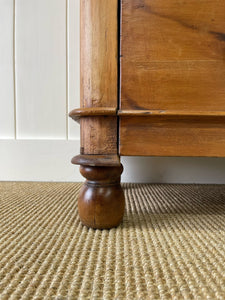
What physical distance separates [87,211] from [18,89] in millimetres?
701

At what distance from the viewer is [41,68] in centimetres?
95

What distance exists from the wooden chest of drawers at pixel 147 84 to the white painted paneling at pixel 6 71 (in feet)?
2.07

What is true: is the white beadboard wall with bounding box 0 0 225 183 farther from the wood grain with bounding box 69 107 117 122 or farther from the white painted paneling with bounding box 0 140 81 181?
the wood grain with bounding box 69 107 117 122

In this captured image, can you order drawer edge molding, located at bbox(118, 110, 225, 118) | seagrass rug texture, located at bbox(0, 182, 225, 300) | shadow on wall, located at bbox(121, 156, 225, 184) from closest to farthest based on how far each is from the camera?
seagrass rug texture, located at bbox(0, 182, 225, 300), drawer edge molding, located at bbox(118, 110, 225, 118), shadow on wall, located at bbox(121, 156, 225, 184)

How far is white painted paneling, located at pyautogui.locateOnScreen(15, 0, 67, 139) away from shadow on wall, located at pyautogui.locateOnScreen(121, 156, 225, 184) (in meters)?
0.30

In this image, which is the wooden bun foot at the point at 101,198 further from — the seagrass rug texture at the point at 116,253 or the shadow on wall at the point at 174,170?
the shadow on wall at the point at 174,170

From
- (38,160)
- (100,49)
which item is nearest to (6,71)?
(38,160)

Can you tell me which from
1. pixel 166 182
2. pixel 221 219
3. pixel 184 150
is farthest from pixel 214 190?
pixel 184 150

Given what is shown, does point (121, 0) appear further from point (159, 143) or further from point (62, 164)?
point (62, 164)

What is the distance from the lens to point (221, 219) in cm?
51

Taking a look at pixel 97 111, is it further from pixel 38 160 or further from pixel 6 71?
pixel 6 71

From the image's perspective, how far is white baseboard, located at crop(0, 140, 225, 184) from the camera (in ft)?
3.07

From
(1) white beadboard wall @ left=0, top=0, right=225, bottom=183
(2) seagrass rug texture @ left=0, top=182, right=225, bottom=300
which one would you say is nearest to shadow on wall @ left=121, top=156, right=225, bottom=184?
(1) white beadboard wall @ left=0, top=0, right=225, bottom=183

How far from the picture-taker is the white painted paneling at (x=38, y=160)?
37.1 inches
